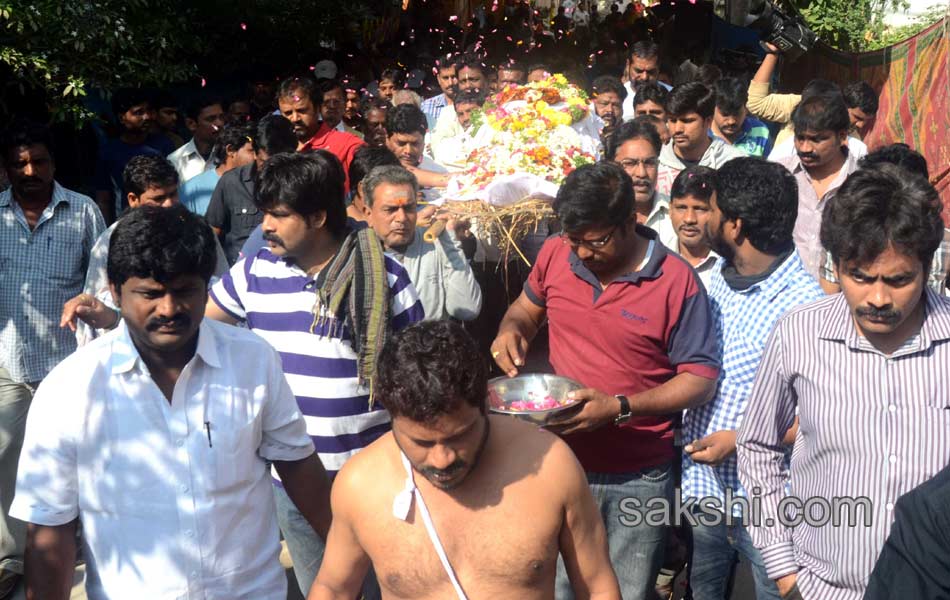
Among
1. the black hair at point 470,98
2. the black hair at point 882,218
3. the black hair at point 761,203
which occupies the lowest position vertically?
the black hair at point 470,98

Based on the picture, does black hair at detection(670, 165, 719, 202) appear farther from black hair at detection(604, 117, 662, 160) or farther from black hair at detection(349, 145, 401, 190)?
black hair at detection(349, 145, 401, 190)

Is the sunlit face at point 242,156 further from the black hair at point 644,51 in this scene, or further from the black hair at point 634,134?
the black hair at point 644,51

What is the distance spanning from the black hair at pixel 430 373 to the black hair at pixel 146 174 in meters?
3.15

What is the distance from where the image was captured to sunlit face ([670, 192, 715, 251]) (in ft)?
16.4

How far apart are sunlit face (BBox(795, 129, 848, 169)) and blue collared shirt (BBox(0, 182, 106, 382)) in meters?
4.01

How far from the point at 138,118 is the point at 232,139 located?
4.62 feet

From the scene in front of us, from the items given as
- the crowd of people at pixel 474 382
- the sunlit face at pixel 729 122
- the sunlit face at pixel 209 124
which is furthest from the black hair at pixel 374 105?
the sunlit face at pixel 729 122

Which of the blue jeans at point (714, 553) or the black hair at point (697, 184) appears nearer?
the blue jeans at point (714, 553)

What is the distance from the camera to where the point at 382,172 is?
5172mm

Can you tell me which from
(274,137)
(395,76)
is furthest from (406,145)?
(395,76)

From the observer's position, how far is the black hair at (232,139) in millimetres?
7035

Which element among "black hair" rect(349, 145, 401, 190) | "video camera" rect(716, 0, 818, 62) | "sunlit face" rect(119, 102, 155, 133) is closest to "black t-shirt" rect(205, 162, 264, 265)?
"black hair" rect(349, 145, 401, 190)

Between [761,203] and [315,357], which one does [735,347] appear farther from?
[315,357]

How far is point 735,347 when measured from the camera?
3988 mm
